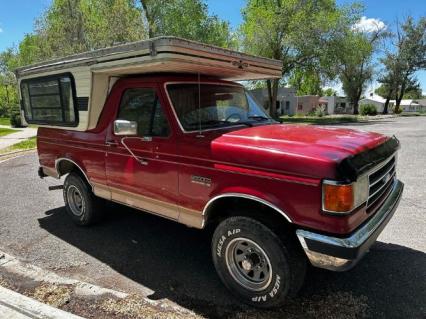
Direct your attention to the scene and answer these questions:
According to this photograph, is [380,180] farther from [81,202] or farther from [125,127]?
[81,202]

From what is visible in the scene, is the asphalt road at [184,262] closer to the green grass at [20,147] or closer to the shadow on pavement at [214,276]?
the shadow on pavement at [214,276]

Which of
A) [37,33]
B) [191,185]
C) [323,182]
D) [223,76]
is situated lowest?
[191,185]

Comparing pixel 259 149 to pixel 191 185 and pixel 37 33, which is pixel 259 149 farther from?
pixel 37 33

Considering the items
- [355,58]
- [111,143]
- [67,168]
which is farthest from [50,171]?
[355,58]

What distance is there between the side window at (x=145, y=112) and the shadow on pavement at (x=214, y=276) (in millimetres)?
1528

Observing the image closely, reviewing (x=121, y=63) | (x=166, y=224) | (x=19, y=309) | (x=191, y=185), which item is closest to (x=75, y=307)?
(x=19, y=309)

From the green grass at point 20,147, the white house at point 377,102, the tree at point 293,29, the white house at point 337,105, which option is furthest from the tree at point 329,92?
the green grass at point 20,147

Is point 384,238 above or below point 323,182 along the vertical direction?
below

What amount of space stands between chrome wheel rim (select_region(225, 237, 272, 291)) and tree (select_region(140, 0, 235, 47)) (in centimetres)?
2670

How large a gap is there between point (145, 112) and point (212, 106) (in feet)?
2.56

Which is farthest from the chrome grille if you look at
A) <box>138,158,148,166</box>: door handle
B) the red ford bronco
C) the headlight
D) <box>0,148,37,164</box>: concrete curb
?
<box>0,148,37,164</box>: concrete curb

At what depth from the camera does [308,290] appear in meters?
3.57

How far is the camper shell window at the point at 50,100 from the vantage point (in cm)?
505

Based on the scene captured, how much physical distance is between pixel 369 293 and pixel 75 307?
110 inches
